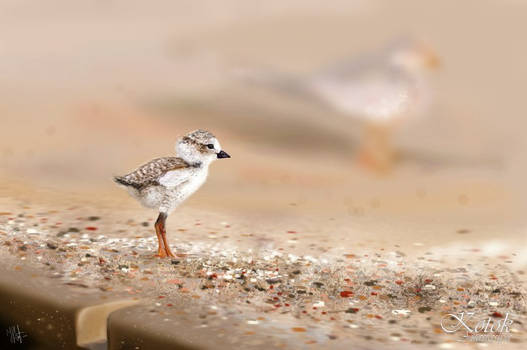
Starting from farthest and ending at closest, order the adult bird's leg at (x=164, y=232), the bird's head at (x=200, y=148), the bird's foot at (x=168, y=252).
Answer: the bird's foot at (x=168, y=252) < the adult bird's leg at (x=164, y=232) < the bird's head at (x=200, y=148)

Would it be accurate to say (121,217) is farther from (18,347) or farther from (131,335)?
(131,335)

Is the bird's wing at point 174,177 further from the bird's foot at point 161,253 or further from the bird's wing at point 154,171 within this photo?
the bird's foot at point 161,253

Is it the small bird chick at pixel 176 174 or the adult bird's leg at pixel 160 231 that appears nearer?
the small bird chick at pixel 176 174

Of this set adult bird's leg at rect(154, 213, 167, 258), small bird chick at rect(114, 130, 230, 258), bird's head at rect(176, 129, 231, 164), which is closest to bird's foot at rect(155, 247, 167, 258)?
adult bird's leg at rect(154, 213, 167, 258)

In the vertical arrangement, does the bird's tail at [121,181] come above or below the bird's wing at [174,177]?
below

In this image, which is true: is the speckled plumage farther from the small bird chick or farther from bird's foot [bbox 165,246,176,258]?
bird's foot [bbox 165,246,176,258]

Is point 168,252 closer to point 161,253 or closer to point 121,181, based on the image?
point 161,253
